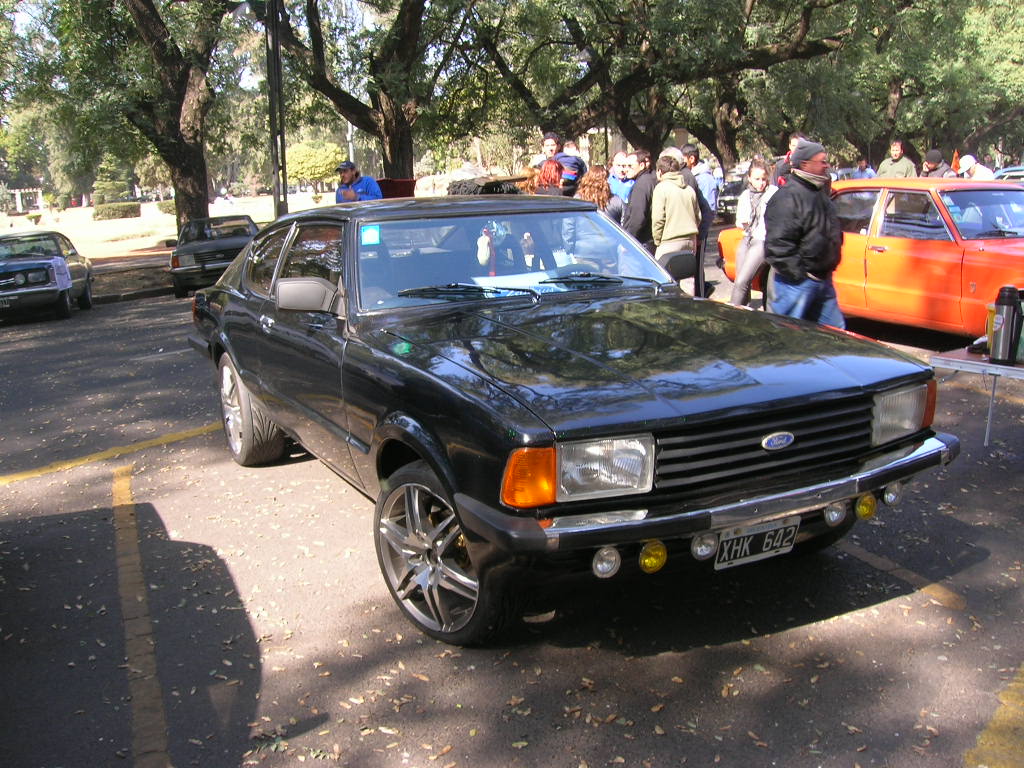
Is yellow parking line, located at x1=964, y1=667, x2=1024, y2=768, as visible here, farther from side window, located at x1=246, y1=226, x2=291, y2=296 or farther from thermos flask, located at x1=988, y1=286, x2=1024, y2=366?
side window, located at x1=246, y1=226, x2=291, y2=296

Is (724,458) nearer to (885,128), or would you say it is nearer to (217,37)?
(217,37)

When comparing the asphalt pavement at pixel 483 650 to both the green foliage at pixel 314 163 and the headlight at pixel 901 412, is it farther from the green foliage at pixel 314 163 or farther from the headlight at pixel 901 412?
the green foliage at pixel 314 163

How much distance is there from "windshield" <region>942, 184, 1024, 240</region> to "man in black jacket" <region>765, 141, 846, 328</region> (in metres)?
3.04

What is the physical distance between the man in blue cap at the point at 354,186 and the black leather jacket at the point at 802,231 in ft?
20.2

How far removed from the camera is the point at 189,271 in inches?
680

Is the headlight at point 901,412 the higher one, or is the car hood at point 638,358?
the car hood at point 638,358

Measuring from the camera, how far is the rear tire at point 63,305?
15180 mm

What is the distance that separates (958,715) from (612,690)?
1.13m

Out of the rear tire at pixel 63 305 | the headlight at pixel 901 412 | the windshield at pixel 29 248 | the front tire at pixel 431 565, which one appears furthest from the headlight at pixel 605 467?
the windshield at pixel 29 248

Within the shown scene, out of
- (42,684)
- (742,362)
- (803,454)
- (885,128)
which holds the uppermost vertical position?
(885,128)

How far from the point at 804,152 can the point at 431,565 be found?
3.73 meters

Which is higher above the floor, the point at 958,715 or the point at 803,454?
the point at 803,454

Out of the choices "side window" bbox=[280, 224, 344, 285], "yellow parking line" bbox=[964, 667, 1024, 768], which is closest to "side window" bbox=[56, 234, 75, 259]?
"side window" bbox=[280, 224, 344, 285]

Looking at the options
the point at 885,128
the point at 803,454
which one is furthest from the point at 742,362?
the point at 885,128
